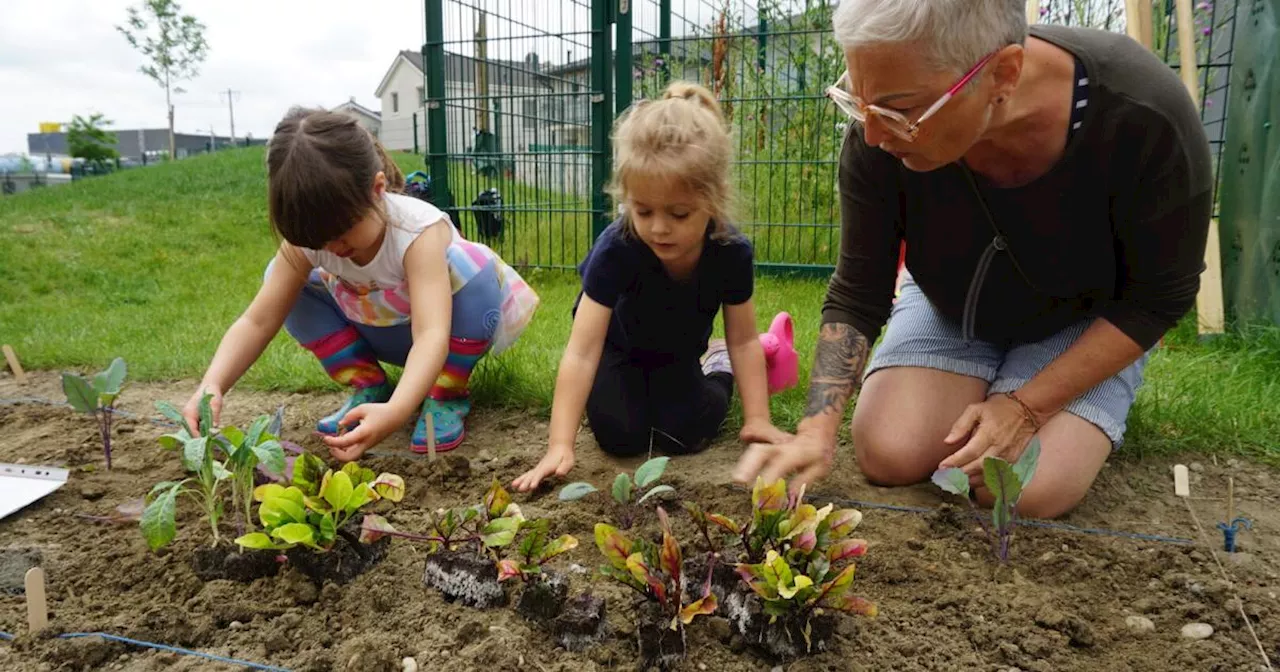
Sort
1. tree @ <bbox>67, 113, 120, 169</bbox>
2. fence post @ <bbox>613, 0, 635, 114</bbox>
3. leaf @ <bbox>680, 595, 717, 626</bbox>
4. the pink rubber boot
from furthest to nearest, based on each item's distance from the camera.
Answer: tree @ <bbox>67, 113, 120, 169</bbox>, fence post @ <bbox>613, 0, 635, 114</bbox>, the pink rubber boot, leaf @ <bbox>680, 595, 717, 626</bbox>

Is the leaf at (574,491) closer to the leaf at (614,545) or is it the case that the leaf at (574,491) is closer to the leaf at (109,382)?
the leaf at (614,545)

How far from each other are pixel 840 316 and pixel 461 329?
1.16m

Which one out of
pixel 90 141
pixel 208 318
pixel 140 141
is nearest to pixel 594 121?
pixel 208 318

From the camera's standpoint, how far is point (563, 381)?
7.18 ft

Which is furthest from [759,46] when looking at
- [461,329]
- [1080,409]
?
[1080,409]

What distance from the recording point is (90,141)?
2453cm

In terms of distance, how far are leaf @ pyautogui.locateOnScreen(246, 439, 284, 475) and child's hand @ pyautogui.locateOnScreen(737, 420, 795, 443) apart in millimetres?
1017

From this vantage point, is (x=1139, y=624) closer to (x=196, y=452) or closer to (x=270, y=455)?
(x=270, y=455)

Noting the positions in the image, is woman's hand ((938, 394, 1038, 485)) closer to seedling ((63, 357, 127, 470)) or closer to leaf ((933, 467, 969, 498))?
leaf ((933, 467, 969, 498))

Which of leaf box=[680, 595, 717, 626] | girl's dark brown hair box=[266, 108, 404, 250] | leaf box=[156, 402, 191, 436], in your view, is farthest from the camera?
girl's dark brown hair box=[266, 108, 404, 250]

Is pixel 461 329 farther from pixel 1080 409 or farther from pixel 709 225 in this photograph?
pixel 1080 409

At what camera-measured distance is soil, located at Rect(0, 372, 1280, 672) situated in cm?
141

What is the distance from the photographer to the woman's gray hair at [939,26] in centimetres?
142

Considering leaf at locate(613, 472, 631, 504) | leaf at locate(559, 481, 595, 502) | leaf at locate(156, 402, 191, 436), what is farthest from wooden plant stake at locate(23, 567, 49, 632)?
leaf at locate(613, 472, 631, 504)
